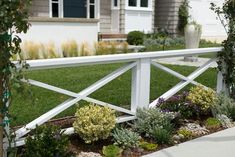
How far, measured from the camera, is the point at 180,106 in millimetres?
5770

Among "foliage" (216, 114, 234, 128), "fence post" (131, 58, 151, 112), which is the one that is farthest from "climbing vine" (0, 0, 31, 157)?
"foliage" (216, 114, 234, 128)

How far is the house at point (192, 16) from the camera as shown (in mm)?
21969

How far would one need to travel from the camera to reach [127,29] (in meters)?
19.7

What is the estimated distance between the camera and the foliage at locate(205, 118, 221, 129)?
566cm

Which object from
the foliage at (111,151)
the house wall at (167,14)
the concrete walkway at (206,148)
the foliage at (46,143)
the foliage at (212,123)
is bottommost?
the concrete walkway at (206,148)

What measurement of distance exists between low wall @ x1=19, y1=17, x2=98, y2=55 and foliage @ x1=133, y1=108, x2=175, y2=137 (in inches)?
325

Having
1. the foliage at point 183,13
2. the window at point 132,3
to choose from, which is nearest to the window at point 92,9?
the window at point 132,3

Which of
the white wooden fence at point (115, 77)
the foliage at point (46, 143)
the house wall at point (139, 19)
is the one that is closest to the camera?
the foliage at point (46, 143)

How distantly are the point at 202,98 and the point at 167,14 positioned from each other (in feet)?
56.2

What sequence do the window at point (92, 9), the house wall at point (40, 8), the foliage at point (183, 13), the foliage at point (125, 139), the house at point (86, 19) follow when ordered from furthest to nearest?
1. the foliage at point (183, 13)
2. the window at point (92, 9)
3. the house wall at point (40, 8)
4. the house at point (86, 19)
5. the foliage at point (125, 139)

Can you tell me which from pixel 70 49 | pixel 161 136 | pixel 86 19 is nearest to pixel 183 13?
pixel 86 19

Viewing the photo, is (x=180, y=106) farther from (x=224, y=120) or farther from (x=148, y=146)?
(x=148, y=146)

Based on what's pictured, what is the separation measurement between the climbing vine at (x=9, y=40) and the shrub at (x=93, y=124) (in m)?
1.14

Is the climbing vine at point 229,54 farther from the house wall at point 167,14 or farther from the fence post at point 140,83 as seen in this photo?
the house wall at point 167,14
